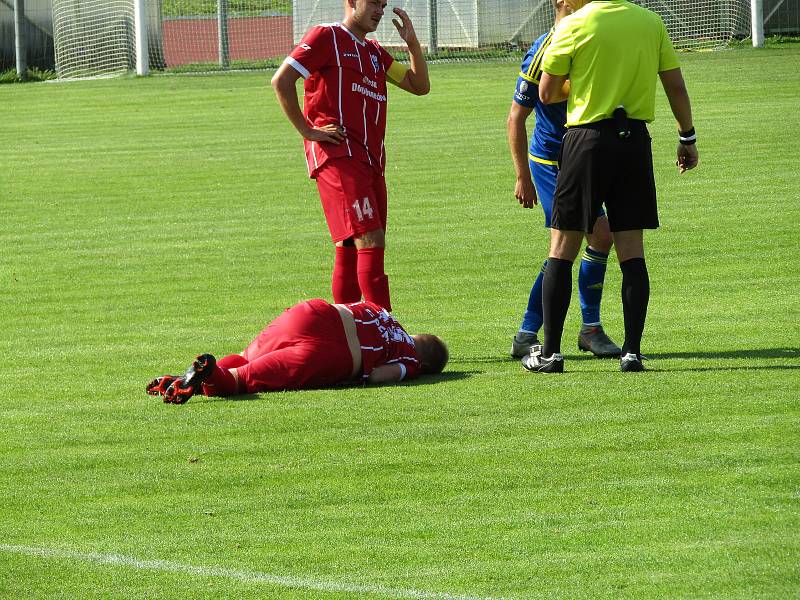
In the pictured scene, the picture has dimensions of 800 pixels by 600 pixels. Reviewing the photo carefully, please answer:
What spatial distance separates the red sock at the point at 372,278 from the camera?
8.41 m

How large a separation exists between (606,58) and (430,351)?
1835 mm

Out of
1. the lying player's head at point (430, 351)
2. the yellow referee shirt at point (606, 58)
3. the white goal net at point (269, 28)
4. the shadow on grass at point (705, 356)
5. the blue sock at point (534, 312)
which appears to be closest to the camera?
the yellow referee shirt at point (606, 58)

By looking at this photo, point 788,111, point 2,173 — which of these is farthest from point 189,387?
point 788,111

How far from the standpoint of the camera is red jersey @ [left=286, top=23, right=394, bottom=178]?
8547mm

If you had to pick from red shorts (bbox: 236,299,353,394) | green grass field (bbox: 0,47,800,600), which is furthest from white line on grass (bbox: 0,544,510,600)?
red shorts (bbox: 236,299,353,394)

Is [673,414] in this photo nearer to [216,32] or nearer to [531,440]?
[531,440]

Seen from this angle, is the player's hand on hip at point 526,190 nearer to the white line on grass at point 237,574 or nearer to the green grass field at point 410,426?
the green grass field at point 410,426

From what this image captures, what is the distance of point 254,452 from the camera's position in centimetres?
639

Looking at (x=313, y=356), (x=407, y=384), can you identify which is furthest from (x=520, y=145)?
(x=313, y=356)

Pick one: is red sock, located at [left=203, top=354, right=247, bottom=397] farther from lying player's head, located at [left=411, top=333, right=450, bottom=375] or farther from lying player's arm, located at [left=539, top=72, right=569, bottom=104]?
lying player's arm, located at [left=539, top=72, right=569, bottom=104]

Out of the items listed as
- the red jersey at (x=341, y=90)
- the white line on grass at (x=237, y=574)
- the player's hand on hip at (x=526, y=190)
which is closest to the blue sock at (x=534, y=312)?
the player's hand on hip at (x=526, y=190)

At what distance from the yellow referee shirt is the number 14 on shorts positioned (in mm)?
1459

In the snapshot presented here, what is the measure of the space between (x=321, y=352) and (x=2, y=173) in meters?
11.9

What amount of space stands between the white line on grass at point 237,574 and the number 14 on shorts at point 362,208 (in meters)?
3.75
